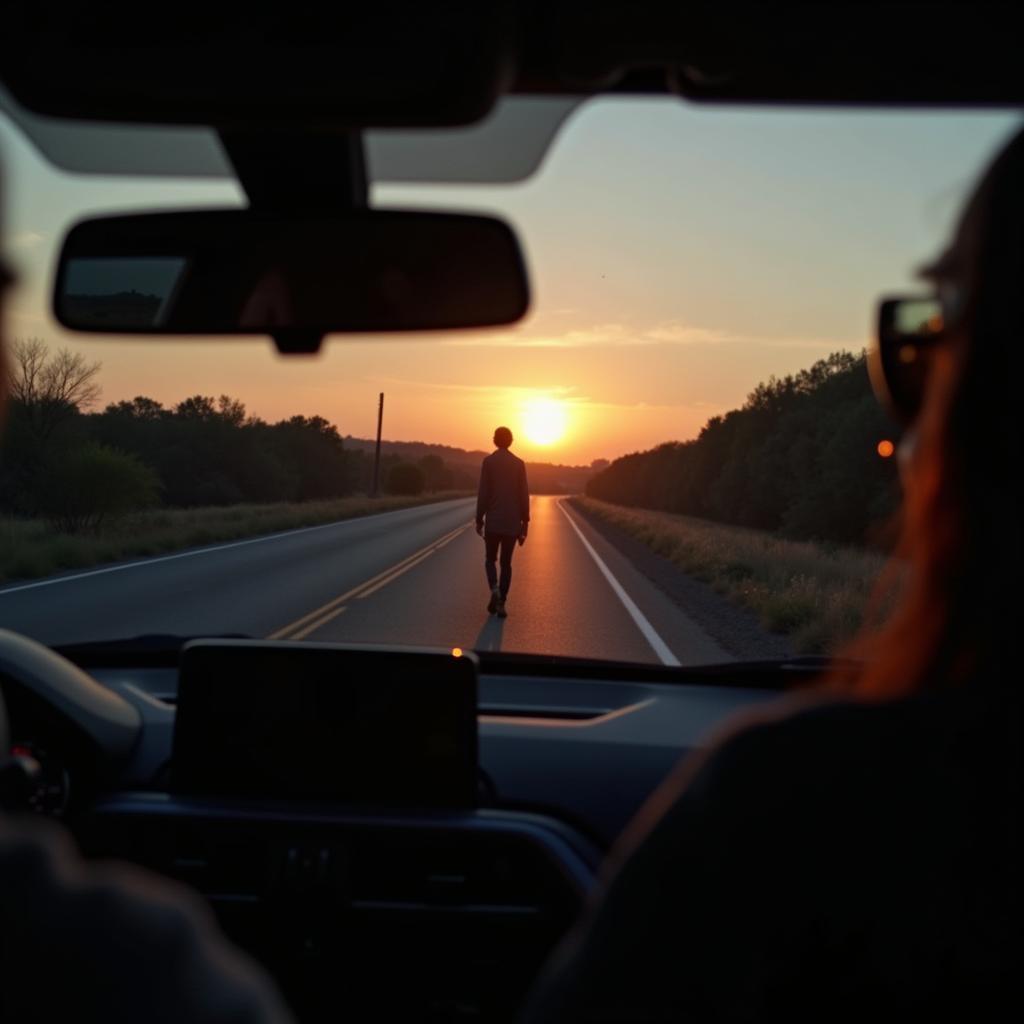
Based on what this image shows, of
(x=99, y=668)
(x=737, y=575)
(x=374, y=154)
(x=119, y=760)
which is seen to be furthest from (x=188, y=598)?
(x=374, y=154)

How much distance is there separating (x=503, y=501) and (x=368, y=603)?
222cm

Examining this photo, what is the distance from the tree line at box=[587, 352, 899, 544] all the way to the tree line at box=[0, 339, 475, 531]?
2068 centimetres

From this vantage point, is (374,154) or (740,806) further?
(374,154)

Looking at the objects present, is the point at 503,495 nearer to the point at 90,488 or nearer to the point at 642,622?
the point at 642,622

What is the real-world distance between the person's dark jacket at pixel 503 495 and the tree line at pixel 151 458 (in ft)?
19.9

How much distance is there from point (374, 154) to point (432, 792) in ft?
5.95

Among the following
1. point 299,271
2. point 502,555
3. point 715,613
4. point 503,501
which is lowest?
point 715,613

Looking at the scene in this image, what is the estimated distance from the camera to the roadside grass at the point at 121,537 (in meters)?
22.7

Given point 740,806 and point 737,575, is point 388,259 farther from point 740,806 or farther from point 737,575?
point 737,575

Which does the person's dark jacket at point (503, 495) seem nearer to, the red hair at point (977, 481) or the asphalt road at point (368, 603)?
the asphalt road at point (368, 603)

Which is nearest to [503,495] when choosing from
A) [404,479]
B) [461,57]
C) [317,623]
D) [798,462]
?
[317,623]

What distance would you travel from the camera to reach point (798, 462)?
63406 mm

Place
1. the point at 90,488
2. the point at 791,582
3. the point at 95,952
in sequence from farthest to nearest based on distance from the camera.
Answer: the point at 90,488
the point at 791,582
the point at 95,952

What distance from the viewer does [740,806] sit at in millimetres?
1218
